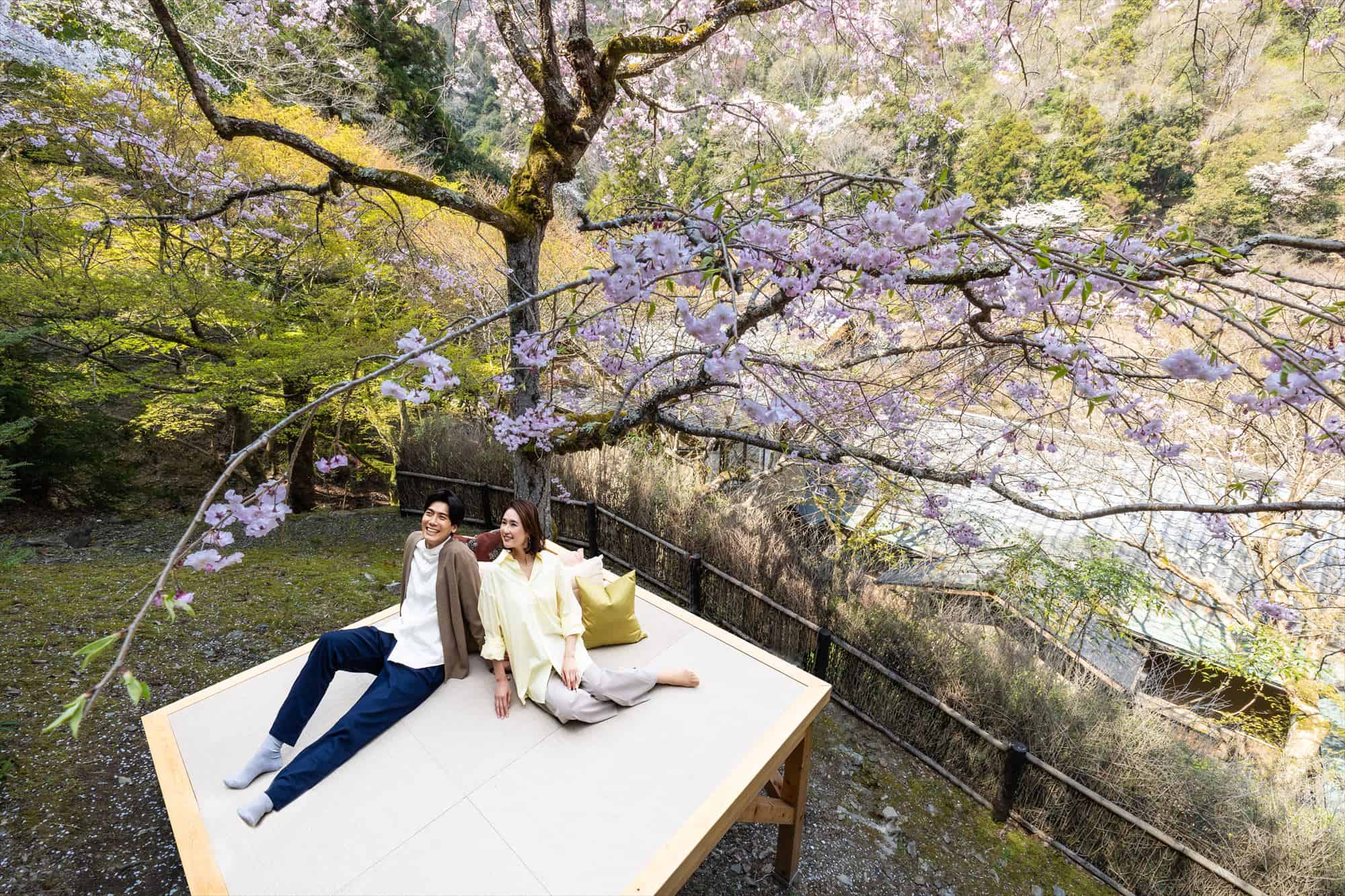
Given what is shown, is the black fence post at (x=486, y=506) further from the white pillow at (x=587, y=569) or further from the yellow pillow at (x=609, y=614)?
the yellow pillow at (x=609, y=614)

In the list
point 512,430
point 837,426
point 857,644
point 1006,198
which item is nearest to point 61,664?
point 512,430

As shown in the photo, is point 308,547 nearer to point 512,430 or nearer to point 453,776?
point 512,430

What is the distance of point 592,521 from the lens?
16.8 feet

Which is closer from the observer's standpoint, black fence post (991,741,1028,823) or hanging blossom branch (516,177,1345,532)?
hanging blossom branch (516,177,1345,532)

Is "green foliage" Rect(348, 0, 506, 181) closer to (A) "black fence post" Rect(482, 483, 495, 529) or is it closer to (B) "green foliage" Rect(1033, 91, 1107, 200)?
(A) "black fence post" Rect(482, 483, 495, 529)

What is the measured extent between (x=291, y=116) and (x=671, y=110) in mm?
6571

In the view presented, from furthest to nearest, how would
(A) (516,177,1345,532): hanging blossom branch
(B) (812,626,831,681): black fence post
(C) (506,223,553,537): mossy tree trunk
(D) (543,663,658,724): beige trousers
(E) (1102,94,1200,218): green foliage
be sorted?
(E) (1102,94,1200,218): green foliage, (B) (812,626,831,681): black fence post, (C) (506,223,553,537): mossy tree trunk, (D) (543,663,658,724): beige trousers, (A) (516,177,1345,532): hanging blossom branch

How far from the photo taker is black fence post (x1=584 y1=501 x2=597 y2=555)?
507cm

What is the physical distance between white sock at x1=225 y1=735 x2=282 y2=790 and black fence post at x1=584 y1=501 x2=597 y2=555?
3250 millimetres

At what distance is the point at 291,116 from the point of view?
7.13 metres

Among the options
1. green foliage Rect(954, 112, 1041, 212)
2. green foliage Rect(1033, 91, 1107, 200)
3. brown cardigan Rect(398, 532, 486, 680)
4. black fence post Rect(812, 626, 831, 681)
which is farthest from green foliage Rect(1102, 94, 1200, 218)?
brown cardigan Rect(398, 532, 486, 680)

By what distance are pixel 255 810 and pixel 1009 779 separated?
337 cm

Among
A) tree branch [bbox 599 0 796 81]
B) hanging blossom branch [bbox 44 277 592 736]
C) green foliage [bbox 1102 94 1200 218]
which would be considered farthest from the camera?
green foliage [bbox 1102 94 1200 218]

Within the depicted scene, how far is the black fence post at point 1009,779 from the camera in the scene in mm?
2877
